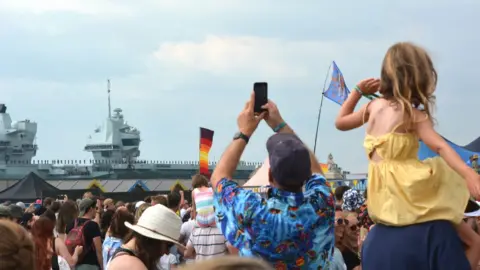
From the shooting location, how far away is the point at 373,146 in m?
3.80

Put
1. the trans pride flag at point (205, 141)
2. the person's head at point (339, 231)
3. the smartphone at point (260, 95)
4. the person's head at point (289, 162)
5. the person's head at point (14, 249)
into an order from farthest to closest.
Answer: the trans pride flag at point (205, 141) < the person's head at point (339, 231) < the smartphone at point (260, 95) < the person's head at point (289, 162) < the person's head at point (14, 249)

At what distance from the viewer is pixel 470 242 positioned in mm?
3682

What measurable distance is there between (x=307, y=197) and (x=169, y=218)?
6.92 feet

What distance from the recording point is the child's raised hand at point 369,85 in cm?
404

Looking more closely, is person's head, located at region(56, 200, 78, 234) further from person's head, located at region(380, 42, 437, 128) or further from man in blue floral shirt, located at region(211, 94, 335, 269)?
person's head, located at region(380, 42, 437, 128)

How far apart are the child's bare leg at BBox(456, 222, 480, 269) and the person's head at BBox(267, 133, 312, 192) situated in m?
0.76

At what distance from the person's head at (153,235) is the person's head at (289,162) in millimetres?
1833

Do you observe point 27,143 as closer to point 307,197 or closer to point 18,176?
point 18,176

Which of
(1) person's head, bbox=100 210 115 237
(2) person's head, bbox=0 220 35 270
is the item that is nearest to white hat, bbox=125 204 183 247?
(2) person's head, bbox=0 220 35 270

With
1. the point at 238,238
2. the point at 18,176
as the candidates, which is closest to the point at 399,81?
the point at 238,238

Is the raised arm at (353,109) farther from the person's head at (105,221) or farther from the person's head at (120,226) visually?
the person's head at (105,221)

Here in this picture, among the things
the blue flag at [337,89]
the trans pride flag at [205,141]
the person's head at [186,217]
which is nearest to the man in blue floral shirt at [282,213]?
the person's head at [186,217]

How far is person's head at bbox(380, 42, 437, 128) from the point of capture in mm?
3672

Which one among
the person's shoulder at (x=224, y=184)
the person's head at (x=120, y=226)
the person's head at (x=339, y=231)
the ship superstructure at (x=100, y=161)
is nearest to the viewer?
the person's shoulder at (x=224, y=184)
